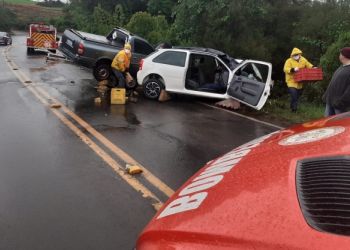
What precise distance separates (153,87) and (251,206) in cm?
1127

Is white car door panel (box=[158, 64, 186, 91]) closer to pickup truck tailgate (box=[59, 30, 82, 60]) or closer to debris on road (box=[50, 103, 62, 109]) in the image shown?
debris on road (box=[50, 103, 62, 109])

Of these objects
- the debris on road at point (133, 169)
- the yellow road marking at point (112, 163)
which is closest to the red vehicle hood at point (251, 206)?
the yellow road marking at point (112, 163)

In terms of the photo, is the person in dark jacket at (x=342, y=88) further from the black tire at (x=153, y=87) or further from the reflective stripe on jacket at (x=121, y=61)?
the reflective stripe on jacket at (x=121, y=61)

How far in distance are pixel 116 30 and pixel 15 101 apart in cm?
608

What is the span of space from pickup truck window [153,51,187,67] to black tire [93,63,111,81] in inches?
101

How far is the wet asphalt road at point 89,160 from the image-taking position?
4711 millimetres

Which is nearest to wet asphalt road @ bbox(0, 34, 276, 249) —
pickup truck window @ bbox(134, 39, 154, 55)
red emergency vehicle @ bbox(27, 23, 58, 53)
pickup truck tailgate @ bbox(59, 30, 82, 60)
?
pickup truck tailgate @ bbox(59, 30, 82, 60)

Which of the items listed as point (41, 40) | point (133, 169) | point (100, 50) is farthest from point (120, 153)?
point (41, 40)

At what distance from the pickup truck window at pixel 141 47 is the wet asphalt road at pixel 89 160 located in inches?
121

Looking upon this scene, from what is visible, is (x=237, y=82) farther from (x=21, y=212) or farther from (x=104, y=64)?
(x=21, y=212)

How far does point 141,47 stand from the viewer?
16.2 metres

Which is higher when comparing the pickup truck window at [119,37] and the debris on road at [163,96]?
the pickup truck window at [119,37]

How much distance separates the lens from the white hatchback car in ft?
42.1

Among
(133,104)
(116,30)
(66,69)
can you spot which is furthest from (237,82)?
(66,69)
